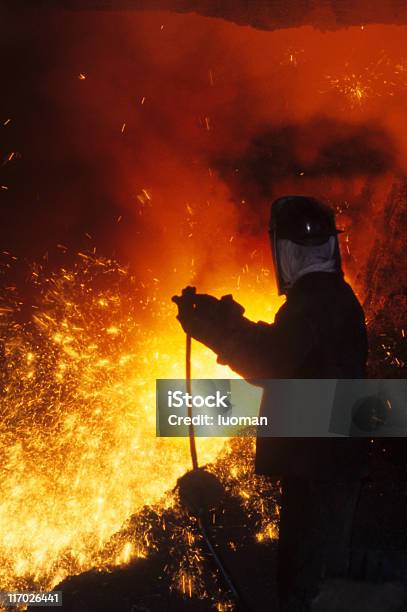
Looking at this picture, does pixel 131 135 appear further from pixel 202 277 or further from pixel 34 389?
pixel 34 389

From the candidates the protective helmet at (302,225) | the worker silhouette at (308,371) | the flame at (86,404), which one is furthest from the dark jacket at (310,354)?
the flame at (86,404)

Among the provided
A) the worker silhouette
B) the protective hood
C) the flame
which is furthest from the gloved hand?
the flame

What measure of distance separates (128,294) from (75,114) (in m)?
2.25

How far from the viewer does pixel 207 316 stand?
6.90ft

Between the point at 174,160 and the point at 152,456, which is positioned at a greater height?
the point at 174,160

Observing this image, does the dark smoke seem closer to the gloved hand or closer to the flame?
the flame

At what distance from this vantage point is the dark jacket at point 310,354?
191cm

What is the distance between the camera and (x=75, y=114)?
5.76m

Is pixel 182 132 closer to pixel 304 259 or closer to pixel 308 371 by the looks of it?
pixel 304 259

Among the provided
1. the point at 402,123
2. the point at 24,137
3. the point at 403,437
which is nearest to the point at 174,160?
the point at 24,137

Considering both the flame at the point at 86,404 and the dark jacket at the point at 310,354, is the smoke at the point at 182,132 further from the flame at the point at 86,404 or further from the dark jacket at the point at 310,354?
the dark jacket at the point at 310,354

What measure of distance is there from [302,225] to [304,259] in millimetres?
155

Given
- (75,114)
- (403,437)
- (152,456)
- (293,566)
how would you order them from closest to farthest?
(293,566) → (403,437) → (152,456) → (75,114)

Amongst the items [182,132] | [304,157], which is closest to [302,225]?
[182,132]
